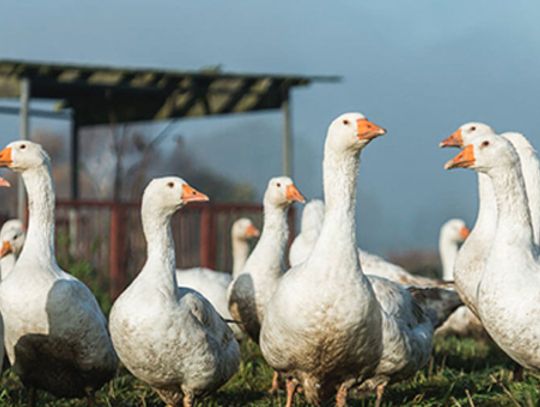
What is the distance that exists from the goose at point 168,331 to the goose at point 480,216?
2043mm

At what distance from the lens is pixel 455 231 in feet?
44.8

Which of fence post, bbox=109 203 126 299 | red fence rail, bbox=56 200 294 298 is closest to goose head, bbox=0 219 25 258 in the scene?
red fence rail, bbox=56 200 294 298

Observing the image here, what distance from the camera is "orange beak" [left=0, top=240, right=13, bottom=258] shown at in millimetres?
9508

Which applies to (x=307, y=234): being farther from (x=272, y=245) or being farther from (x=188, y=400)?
(x=188, y=400)

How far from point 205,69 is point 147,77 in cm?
106

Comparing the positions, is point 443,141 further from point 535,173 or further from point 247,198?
point 247,198

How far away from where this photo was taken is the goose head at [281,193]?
9.27m

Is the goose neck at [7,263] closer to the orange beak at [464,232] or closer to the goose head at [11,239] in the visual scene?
the goose head at [11,239]

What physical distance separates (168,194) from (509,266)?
2528 millimetres

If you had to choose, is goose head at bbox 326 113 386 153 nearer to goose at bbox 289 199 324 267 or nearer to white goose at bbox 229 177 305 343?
white goose at bbox 229 177 305 343

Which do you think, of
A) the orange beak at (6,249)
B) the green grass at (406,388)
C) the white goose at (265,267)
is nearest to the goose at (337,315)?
the green grass at (406,388)

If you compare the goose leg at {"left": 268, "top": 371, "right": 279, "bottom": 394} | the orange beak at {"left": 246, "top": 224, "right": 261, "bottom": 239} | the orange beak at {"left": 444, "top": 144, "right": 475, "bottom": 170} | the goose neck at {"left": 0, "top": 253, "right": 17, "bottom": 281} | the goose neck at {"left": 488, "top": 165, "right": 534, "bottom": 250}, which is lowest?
the goose leg at {"left": 268, "top": 371, "right": 279, "bottom": 394}

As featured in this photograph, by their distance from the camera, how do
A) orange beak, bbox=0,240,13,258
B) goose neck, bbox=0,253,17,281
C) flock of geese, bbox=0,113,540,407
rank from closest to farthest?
flock of geese, bbox=0,113,540,407
orange beak, bbox=0,240,13,258
goose neck, bbox=0,253,17,281

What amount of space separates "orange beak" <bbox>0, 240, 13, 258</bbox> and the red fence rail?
172 inches
